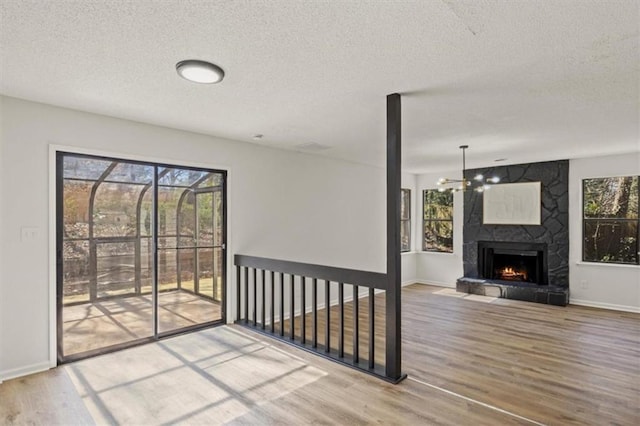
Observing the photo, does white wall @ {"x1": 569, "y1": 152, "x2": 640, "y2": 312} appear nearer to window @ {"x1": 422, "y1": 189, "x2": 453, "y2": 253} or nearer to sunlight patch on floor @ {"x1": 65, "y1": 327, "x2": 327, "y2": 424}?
window @ {"x1": 422, "y1": 189, "x2": 453, "y2": 253}

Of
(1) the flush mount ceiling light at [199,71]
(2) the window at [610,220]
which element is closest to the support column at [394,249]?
(1) the flush mount ceiling light at [199,71]

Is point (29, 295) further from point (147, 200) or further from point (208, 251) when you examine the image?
point (208, 251)

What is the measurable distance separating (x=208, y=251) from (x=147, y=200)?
3.15 ft

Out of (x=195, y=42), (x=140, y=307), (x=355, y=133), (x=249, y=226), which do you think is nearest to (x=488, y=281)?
(x=355, y=133)

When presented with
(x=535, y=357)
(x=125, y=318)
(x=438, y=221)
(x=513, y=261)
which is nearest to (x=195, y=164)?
(x=125, y=318)

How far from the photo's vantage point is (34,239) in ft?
10.3

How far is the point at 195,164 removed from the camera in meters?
4.24

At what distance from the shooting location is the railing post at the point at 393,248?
9.78 feet

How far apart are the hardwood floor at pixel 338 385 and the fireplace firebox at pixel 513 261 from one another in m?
2.10

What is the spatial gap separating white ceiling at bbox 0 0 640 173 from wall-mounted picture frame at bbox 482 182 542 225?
2.48 metres

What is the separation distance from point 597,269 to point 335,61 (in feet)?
19.5

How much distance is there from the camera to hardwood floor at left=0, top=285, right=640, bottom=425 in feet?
8.21

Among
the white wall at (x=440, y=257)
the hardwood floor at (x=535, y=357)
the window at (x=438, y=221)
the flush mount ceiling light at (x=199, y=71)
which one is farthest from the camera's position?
the window at (x=438, y=221)

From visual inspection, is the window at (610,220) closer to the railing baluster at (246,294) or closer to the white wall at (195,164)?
the white wall at (195,164)
